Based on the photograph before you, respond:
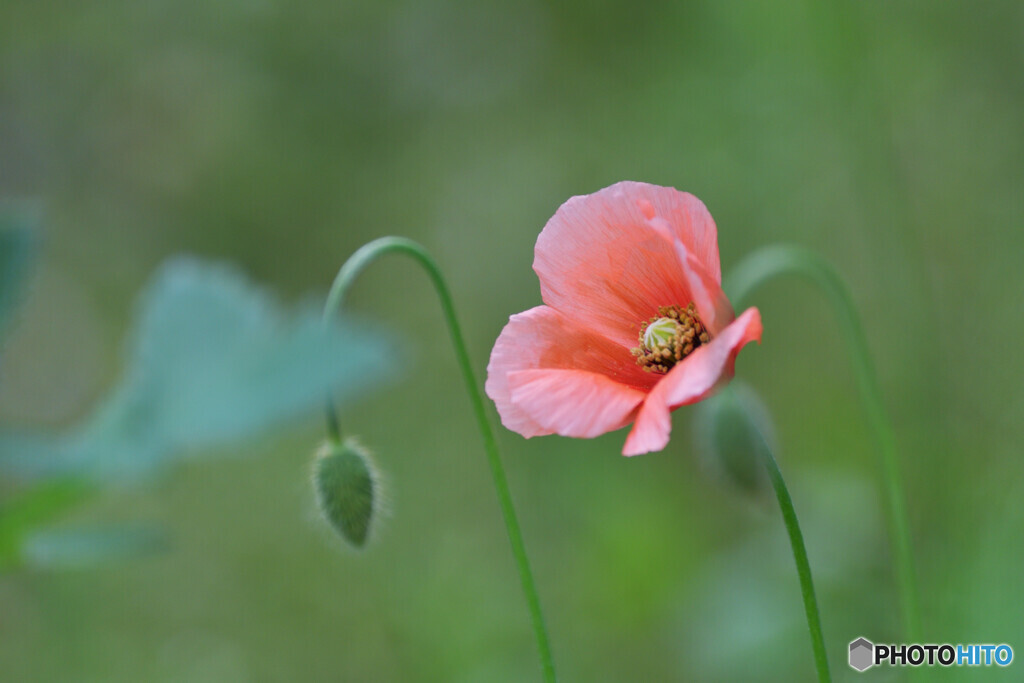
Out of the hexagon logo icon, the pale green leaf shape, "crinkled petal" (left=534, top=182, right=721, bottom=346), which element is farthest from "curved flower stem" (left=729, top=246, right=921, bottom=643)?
the pale green leaf shape

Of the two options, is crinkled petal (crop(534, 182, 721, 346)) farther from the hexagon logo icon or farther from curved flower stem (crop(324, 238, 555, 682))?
the hexagon logo icon

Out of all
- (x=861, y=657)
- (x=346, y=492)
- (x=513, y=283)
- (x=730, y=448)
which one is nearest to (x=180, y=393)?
(x=346, y=492)

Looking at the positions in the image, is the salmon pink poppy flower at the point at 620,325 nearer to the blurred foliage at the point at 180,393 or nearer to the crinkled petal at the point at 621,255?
the crinkled petal at the point at 621,255

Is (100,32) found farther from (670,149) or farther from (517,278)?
(670,149)

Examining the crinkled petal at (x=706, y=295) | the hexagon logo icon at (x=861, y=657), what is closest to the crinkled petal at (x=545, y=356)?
the crinkled petal at (x=706, y=295)

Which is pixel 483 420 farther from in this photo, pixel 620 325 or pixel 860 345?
pixel 860 345

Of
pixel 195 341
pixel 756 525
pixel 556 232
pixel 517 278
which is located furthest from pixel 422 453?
pixel 195 341
